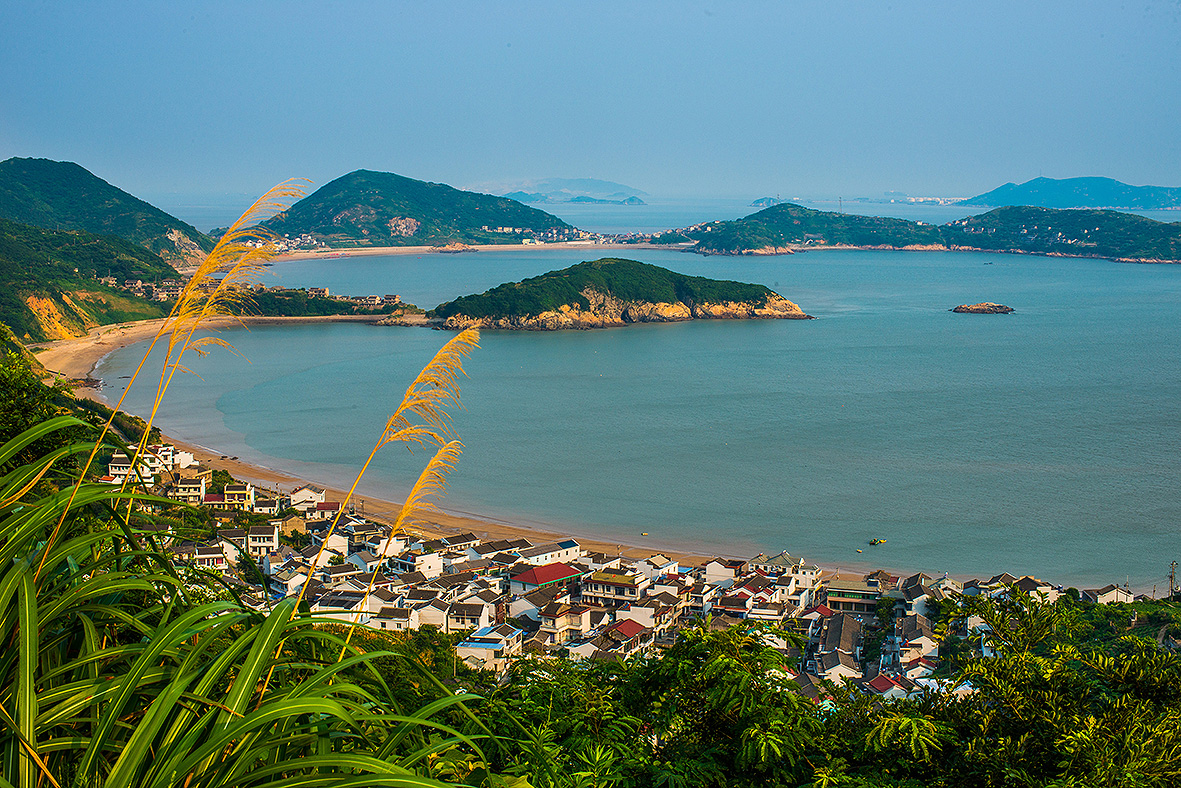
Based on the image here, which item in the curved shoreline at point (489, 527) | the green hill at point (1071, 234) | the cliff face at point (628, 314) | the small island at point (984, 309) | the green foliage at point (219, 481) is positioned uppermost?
the green hill at point (1071, 234)

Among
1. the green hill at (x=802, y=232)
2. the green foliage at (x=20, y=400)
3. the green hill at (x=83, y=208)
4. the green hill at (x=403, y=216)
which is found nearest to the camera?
the green foliage at (x=20, y=400)

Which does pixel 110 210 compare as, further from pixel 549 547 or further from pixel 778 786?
pixel 778 786

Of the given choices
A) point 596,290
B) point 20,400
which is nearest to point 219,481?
point 20,400

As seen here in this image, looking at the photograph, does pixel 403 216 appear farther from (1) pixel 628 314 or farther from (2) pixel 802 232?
(1) pixel 628 314

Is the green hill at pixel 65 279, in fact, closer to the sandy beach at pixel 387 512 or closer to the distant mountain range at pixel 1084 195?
the sandy beach at pixel 387 512

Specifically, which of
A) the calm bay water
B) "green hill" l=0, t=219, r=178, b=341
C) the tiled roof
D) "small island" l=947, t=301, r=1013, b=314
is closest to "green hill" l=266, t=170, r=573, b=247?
"green hill" l=0, t=219, r=178, b=341

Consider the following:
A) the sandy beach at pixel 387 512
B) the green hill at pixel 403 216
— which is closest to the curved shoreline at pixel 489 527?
the sandy beach at pixel 387 512
